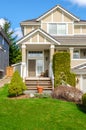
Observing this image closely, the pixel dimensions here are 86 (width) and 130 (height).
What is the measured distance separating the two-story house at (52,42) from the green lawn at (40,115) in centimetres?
1092

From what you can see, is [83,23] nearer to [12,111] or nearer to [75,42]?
[75,42]

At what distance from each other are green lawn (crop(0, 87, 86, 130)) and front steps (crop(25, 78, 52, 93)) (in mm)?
7089

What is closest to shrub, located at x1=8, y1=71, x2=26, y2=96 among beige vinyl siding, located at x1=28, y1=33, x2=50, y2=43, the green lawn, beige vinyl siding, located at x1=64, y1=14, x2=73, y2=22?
the green lawn

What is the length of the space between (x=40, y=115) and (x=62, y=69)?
11628 mm

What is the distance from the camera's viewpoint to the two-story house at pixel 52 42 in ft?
114

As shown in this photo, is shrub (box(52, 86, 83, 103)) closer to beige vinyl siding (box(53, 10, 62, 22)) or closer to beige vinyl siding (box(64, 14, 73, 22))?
beige vinyl siding (box(53, 10, 62, 22))

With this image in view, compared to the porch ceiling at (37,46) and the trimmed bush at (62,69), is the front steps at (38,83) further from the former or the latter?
the porch ceiling at (37,46)

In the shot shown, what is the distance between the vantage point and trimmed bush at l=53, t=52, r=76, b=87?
30578 mm

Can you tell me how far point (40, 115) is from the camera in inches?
784

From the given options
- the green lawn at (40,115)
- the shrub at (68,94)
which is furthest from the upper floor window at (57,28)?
the green lawn at (40,115)

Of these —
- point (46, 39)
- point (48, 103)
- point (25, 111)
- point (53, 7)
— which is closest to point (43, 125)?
point (25, 111)

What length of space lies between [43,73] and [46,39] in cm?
471

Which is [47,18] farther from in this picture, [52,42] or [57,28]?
[52,42]

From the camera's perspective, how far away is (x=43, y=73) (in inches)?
1502
